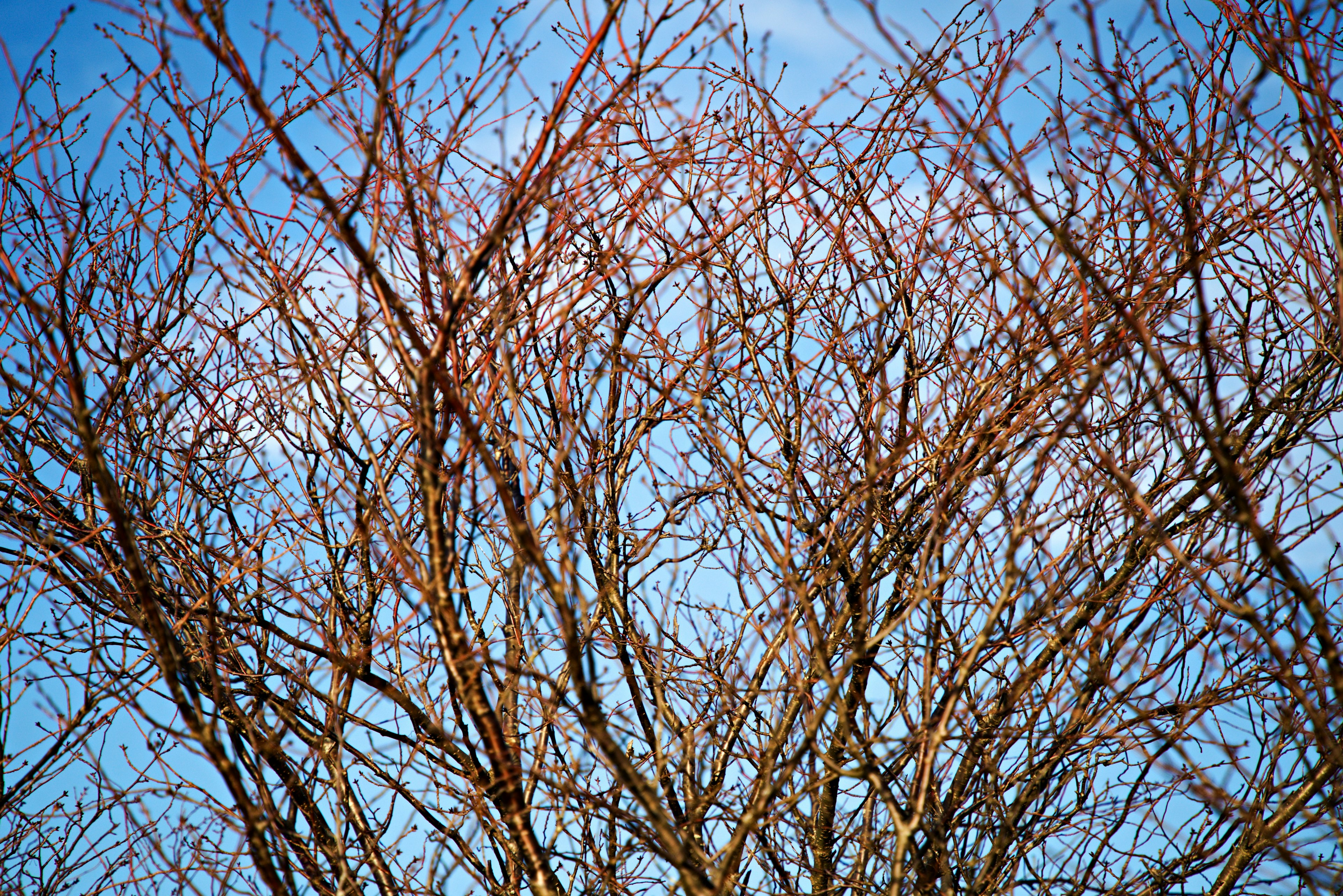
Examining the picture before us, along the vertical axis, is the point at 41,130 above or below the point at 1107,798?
above

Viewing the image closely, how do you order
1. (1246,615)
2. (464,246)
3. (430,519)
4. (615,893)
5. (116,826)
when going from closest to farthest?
1. (1246,615)
2. (430,519)
3. (464,246)
4. (615,893)
5. (116,826)

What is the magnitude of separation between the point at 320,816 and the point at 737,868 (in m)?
1.55

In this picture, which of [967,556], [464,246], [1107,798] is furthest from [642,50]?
[1107,798]

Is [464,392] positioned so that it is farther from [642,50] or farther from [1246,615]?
[1246,615]

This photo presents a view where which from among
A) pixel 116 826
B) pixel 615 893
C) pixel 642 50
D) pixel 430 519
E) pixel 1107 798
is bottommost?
pixel 1107 798

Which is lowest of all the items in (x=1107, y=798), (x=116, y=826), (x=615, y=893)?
(x=1107, y=798)

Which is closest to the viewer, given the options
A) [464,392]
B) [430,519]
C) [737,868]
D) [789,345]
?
[430,519]

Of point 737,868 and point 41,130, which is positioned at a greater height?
point 41,130

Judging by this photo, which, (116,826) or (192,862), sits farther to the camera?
(116,826)

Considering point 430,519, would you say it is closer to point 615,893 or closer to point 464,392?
point 464,392

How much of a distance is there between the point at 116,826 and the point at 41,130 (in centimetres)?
308

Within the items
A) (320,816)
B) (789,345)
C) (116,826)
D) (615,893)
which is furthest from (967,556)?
(116,826)

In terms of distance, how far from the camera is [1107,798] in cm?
363

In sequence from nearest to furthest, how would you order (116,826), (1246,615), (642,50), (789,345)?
(1246,615)
(642,50)
(789,345)
(116,826)
